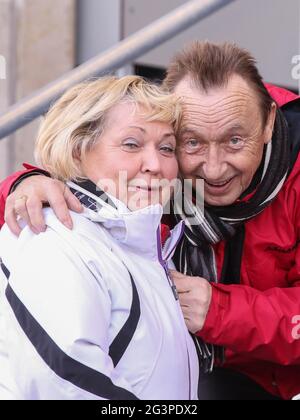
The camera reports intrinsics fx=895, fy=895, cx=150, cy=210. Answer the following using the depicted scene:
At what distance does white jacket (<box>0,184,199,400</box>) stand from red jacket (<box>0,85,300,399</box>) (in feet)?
0.92

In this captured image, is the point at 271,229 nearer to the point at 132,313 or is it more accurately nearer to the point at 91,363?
the point at 132,313

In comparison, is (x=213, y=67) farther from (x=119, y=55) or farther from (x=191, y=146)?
(x=119, y=55)

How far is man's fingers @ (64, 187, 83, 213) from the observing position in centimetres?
207

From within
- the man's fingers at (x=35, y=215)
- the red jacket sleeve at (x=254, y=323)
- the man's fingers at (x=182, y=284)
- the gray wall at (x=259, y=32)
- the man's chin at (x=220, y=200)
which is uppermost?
the gray wall at (x=259, y=32)

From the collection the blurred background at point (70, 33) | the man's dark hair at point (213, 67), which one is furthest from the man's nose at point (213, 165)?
the blurred background at point (70, 33)

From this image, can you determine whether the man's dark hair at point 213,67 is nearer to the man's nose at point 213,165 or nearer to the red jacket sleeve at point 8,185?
the man's nose at point 213,165

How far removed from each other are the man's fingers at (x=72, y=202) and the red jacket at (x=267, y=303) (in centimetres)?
31

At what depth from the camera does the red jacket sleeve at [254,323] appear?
2391mm

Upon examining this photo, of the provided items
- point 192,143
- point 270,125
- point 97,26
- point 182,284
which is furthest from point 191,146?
point 97,26

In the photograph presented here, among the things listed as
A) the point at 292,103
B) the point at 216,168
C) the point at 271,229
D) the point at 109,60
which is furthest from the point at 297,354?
the point at 109,60

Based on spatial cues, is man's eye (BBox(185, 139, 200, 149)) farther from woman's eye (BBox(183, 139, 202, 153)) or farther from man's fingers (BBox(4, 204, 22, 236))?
man's fingers (BBox(4, 204, 22, 236))

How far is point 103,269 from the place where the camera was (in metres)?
1.96

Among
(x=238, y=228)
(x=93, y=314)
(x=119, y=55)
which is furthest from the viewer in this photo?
(x=119, y=55)

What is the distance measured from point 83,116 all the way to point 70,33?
9.79ft
